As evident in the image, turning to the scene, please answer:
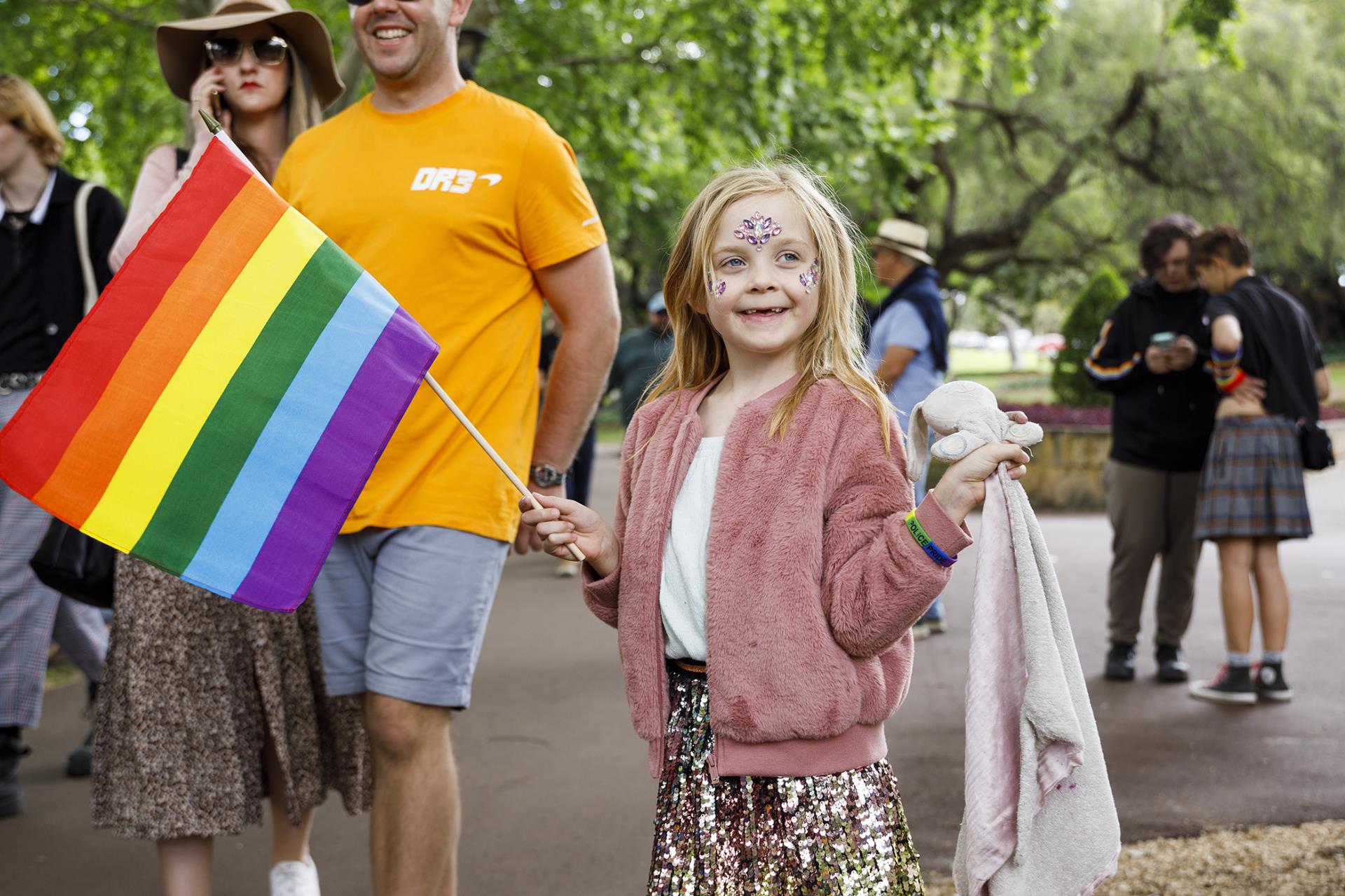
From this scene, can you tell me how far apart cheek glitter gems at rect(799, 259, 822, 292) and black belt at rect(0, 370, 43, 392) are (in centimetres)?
312

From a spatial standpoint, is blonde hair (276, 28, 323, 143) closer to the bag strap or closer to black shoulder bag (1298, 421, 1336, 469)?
the bag strap

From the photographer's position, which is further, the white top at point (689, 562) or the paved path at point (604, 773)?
the paved path at point (604, 773)

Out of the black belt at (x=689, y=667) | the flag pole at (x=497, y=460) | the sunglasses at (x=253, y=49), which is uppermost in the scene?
the sunglasses at (x=253, y=49)

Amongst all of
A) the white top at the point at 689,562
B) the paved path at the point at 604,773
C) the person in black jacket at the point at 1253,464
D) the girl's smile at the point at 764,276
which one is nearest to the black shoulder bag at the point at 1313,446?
the person in black jacket at the point at 1253,464

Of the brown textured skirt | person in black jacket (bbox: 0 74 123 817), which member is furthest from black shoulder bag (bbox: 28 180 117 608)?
person in black jacket (bbox: 0 74 123 817)

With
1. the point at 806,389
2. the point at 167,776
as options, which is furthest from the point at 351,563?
the point at 806,389

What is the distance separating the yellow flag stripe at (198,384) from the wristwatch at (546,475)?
0.97 m

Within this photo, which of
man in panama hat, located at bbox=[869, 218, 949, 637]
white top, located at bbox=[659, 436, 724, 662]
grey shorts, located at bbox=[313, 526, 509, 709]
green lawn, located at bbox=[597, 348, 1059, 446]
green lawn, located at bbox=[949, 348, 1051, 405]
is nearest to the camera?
white top, located at bbox=[659, 436, 724, 662]

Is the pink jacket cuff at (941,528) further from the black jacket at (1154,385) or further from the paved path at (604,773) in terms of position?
the black jacket at (1154,385)

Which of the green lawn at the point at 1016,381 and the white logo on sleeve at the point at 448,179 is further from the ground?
the white logo on sleeve at the point at 448,179

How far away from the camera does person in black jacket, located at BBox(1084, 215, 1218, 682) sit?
21.9 feet

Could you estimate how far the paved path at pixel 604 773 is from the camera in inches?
172

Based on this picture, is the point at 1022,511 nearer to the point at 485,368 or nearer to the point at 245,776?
the point at 485,368

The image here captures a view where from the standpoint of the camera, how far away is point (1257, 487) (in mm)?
6207
